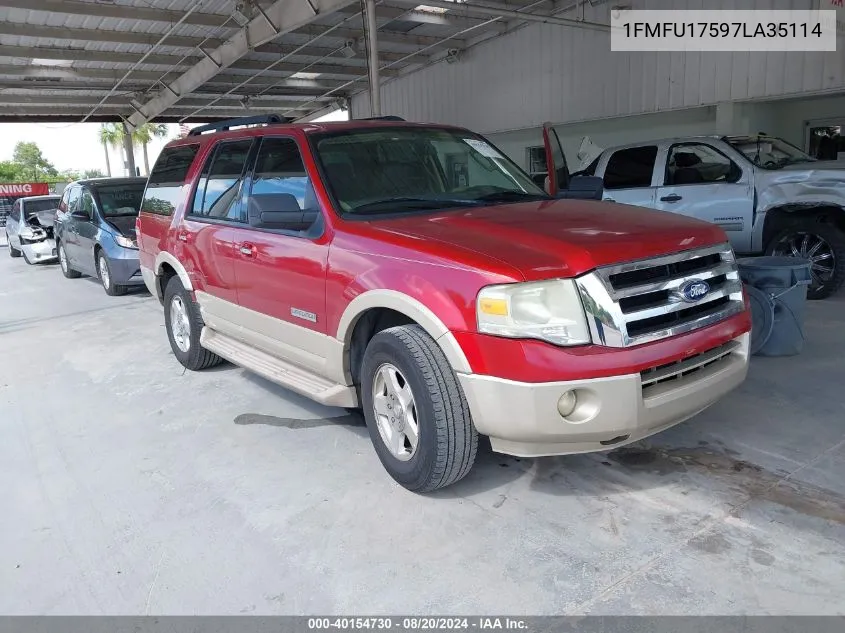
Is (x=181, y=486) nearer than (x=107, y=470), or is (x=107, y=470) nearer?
(x=181, y=486)

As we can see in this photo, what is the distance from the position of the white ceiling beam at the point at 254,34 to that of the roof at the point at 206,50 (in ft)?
0.09

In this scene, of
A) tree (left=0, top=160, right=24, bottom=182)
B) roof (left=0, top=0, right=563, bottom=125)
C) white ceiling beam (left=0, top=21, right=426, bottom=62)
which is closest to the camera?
roof (left=0, top=0, right=563, bottom=125)

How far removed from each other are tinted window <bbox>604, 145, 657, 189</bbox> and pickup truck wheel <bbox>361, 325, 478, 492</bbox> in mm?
5975

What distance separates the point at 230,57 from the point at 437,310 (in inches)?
527

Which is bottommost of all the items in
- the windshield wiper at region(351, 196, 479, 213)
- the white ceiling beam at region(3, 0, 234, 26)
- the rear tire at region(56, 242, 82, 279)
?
the rear tire at region(56, 242, 82, 279)

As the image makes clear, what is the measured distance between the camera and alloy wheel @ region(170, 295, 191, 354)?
542cm

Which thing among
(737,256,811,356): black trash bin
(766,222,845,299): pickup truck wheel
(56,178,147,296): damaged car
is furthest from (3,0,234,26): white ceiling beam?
(737,256,811,356): black trash bin

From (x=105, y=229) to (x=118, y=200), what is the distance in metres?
0.76

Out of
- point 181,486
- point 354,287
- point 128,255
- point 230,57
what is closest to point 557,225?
point 354,287

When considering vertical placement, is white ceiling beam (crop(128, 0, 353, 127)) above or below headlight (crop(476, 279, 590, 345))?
above

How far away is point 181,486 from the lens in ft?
11.6

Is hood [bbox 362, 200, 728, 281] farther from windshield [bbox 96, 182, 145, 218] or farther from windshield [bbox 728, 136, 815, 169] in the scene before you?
windshield [bbox 96, 182, 145, 218]

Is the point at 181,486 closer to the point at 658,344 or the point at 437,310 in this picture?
the point at 437,310

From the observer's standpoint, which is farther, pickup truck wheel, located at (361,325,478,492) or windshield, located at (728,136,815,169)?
windshield, located at (728,136,815,169)
